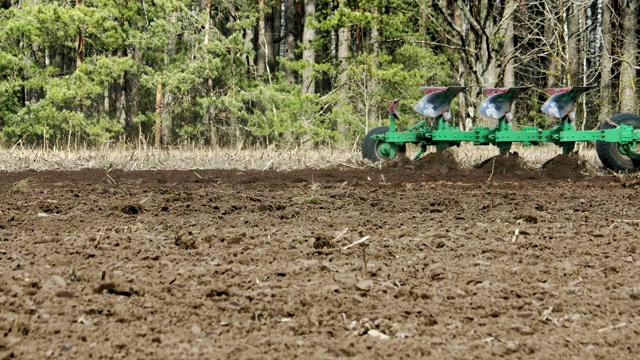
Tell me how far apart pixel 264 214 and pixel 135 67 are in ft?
51.3

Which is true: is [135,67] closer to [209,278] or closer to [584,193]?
[584,193]

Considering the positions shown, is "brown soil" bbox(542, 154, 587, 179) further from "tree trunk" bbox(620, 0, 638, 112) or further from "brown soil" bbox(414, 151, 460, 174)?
"tree trunk" bbox(620, 0, 638, 112)

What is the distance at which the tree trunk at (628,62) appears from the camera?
18.0 m

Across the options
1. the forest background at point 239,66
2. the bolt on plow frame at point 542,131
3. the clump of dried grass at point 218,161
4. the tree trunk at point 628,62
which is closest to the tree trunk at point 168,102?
the forest background at point 239,66

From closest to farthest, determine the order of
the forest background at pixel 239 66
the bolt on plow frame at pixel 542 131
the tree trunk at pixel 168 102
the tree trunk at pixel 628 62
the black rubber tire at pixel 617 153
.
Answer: the bolt on plow frame at pixel 542 131
the black rubber tire at pixel 617 153
the tree trunk at pixel 628 62
the forest background at pixel 239 66
the tree trunk at pixel 168 102

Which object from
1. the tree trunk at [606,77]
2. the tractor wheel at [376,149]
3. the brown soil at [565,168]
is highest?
the tree trunk at [606,77]

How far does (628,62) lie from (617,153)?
26.3 ft

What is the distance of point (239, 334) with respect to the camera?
8.73 ft

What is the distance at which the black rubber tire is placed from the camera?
9828 millimetres

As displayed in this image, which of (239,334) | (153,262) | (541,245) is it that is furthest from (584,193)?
(239,334)

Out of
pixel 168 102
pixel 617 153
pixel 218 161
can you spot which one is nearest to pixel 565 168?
pixel 617 153

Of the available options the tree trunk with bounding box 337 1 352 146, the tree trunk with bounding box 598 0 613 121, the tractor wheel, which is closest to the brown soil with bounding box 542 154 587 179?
the tractor wheel

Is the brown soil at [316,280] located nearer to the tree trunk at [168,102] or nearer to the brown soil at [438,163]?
the brown soil at [438,163]

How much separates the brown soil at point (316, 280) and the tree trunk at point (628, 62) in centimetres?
1324
